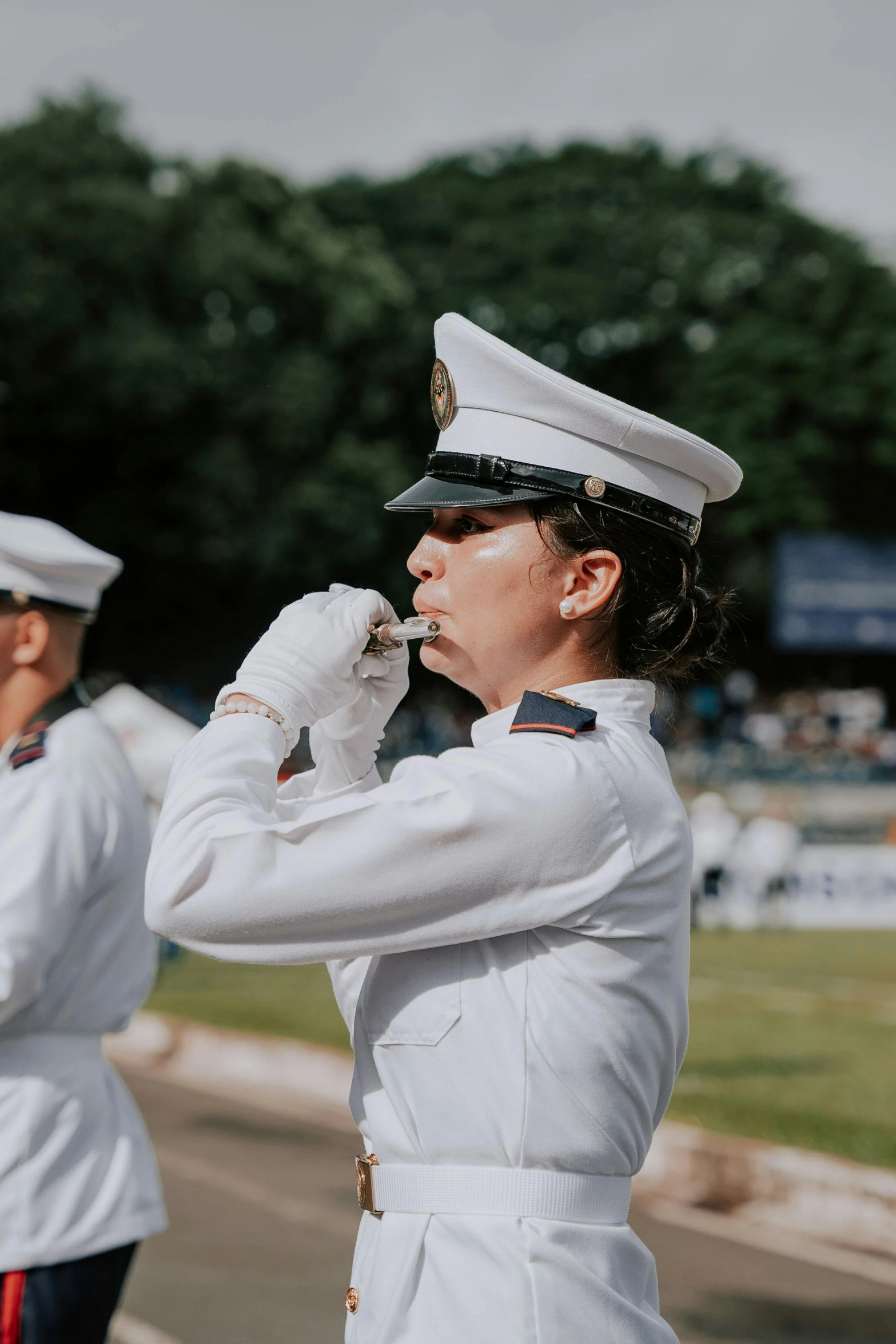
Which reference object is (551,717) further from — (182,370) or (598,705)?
(182,370)

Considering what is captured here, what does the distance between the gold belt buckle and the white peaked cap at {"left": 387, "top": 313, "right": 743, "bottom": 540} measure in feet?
2.52

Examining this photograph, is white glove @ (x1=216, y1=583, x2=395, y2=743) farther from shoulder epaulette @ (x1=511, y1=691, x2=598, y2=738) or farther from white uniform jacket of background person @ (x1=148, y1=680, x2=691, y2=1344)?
shoulder epaulette @ (x1=511, y1=691, x2=598, y2=738)

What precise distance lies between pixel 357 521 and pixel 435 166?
1481 centimetres

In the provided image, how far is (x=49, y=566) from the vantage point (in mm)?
3014

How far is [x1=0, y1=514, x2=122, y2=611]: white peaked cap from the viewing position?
299 centimetres

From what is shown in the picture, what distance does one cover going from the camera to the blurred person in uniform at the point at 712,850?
2014 cm

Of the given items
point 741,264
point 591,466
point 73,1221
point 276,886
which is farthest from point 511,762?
point 741,264

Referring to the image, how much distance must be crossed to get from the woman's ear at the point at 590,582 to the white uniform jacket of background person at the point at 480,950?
0.60ft

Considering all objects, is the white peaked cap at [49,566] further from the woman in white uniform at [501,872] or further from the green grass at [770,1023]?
the green grass at [770,1023]

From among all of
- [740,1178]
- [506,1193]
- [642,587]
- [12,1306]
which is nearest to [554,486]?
[642,587]

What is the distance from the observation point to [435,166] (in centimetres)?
4434

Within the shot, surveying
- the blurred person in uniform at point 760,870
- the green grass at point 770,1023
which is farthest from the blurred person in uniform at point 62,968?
the blurred person in uniform at point 760,870

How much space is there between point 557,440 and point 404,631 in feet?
0.96

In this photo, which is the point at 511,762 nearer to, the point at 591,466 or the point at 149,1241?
the point at 591,466
